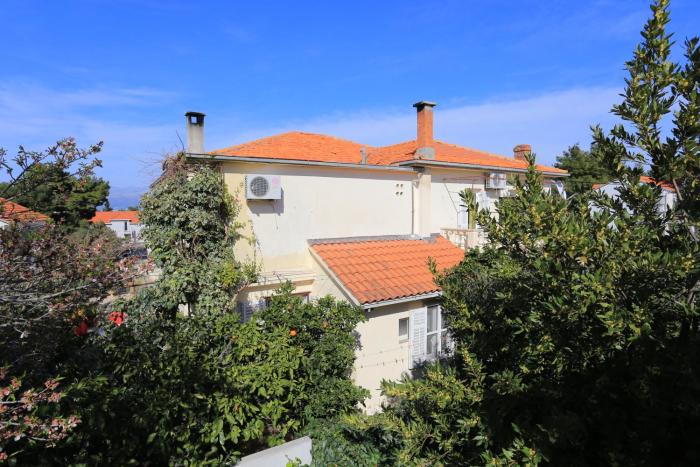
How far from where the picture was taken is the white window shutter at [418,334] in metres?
11.4

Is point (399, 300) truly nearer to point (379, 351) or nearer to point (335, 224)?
point (379, 351)

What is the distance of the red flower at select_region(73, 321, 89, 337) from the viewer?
6.61 m

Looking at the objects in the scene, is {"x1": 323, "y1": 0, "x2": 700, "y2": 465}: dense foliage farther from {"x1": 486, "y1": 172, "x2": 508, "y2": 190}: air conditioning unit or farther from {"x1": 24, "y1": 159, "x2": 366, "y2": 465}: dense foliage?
{"x1": 486, "y1": 172, "x2": 508, "y2": 190}: air conditioning unit

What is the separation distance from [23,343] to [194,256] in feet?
17.7

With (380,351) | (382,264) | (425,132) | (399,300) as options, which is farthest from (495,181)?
(380,351)

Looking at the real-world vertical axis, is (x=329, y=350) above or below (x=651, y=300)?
below

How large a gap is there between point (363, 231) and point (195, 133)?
19.0 feet

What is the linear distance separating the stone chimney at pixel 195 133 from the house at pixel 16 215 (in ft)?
17.8

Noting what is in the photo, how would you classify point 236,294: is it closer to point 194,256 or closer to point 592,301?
point 194,256

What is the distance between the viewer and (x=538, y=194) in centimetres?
395

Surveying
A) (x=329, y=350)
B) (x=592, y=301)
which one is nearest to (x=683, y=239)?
(x=592, y=301)

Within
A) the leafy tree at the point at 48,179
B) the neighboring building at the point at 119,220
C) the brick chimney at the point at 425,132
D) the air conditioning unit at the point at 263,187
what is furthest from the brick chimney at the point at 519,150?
the neighboring building at the point at 119,220

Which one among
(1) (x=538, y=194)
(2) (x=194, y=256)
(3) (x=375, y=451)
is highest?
(1) (x=538, y=194)

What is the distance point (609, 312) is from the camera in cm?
326
